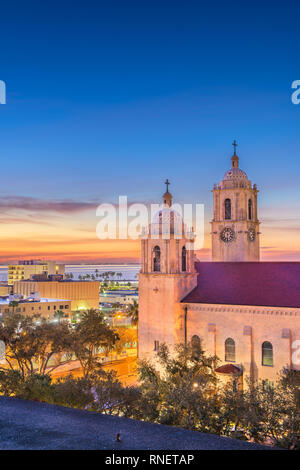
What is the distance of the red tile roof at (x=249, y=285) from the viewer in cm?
4266

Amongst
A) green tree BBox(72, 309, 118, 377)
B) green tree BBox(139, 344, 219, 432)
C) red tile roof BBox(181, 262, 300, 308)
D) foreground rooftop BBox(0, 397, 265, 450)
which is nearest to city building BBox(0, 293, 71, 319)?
green tree BBox(72, 309, 118, 377)

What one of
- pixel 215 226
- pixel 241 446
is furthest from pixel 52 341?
pixel 215 226

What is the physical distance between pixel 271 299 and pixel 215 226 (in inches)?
788

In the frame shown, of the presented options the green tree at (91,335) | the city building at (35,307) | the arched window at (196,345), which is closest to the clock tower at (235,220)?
the arched window at (196,345)

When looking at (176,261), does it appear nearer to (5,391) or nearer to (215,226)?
(215,226)

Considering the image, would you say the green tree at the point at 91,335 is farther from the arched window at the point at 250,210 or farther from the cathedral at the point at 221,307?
the arched window at the point at 250,210

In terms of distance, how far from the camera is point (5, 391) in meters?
30.0

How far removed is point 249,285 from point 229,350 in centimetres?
679

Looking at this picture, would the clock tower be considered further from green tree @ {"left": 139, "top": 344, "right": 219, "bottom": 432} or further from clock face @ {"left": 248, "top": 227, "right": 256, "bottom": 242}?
green tree @ {"left": 139, "top": 344, "right": 219, "bottom": 432}

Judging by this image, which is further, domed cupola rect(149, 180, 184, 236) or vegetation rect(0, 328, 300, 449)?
domed cupola rect(149, 180, 184, 236)

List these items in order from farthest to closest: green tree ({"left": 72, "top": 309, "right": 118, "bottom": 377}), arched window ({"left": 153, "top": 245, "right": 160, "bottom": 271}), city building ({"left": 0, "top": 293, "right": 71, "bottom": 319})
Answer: city building ({"left": 0, "top": 293, "right": 71, "bottom": 319})
arched window ({"left": 153, "top": 245, "right": 160, "bottom": 271})
green tree ({"left": 72, "top": 309, "right": 118, "bottom": 377})

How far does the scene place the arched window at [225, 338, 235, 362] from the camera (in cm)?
4416

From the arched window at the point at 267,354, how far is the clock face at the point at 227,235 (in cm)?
2029

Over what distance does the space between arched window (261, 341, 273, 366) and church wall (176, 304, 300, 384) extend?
366 mm
